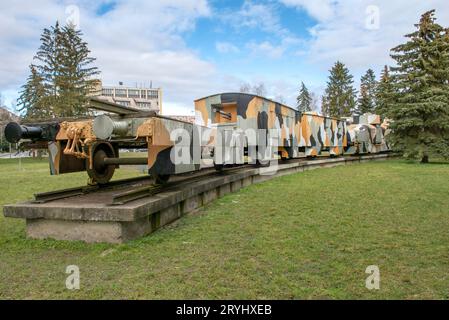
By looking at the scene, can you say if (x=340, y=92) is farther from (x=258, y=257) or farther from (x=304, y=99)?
(x=258, y=257)

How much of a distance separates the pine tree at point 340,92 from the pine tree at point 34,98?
36.6 m

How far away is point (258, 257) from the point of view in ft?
12.1

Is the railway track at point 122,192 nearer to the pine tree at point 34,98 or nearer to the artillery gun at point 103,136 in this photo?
the artillery gun at point 103,136

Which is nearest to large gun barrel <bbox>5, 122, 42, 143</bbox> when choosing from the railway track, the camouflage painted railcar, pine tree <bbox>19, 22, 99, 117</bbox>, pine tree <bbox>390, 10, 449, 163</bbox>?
the railway track

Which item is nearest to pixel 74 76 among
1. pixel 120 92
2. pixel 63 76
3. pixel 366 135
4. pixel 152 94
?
pixel 63 76

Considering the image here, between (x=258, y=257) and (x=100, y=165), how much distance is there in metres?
3.45

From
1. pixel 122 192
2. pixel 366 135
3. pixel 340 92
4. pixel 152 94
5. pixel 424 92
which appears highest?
pixel 152 94

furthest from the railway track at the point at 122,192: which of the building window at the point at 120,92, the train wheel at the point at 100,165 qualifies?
the building window at the point at 120,92

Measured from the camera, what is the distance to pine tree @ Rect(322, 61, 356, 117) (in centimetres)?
4953

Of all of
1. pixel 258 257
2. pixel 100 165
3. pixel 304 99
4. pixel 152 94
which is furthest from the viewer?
pixel 152 94

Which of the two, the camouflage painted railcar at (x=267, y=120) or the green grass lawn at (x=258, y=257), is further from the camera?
the camouflage painted railcar at (x=267, y=120)

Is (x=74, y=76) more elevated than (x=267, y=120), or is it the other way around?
(x=74, y=76)

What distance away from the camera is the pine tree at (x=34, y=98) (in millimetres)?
32344
